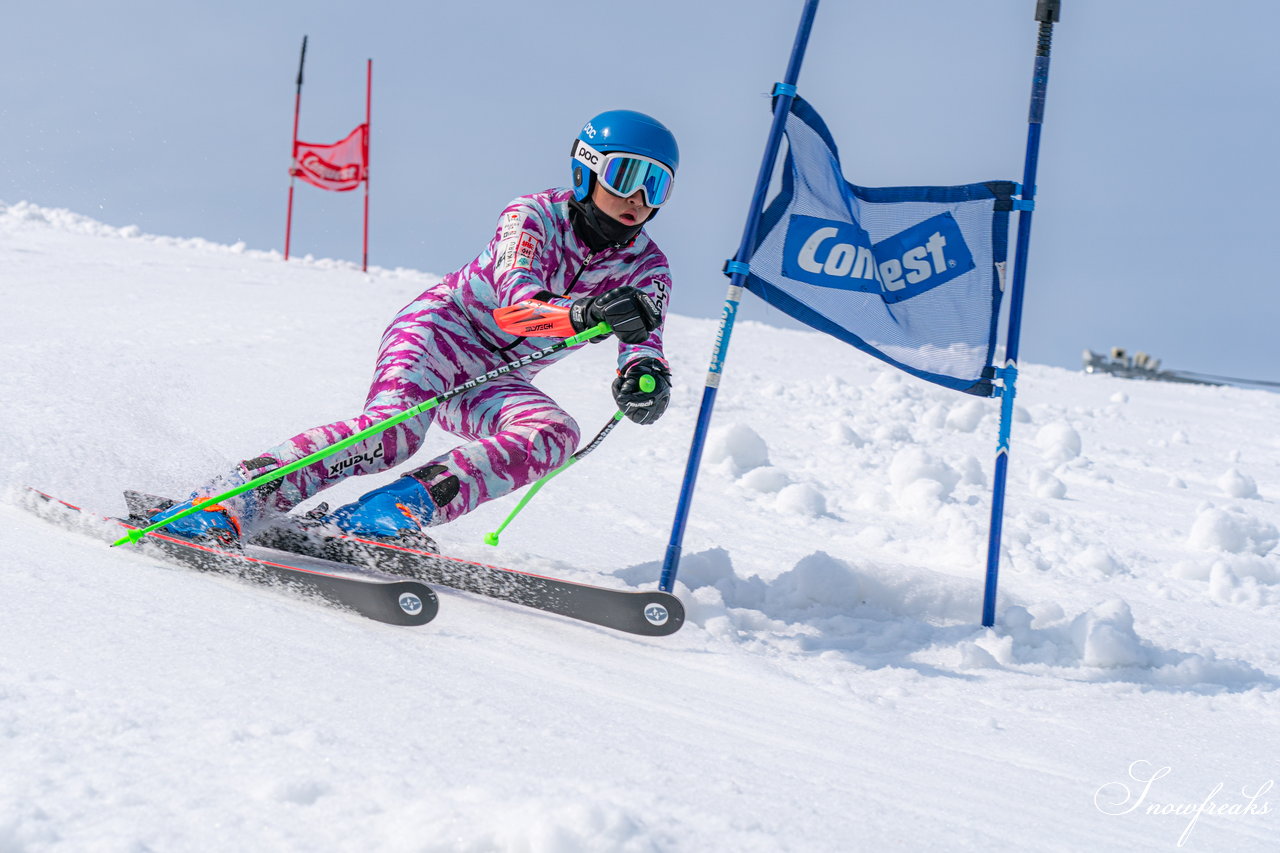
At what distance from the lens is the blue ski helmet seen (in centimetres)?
353

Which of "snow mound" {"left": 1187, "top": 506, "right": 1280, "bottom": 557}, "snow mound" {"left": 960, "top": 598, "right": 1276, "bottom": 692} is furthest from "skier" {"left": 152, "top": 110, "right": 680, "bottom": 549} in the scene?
"snow mound" {"left": 1187, "top": 506, "right": 1280, "bottom": 557}

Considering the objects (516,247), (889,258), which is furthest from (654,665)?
(889,258)

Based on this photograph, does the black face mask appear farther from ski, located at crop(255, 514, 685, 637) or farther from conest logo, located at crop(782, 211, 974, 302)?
ski, located at crop(255, 514, 685, 637)

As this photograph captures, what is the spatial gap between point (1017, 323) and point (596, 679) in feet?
7.53

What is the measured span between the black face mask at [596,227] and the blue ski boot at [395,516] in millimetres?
1123

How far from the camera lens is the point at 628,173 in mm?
3531

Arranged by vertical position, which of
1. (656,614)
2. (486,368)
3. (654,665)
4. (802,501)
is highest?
(486,368)

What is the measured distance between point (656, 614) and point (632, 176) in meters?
1.53

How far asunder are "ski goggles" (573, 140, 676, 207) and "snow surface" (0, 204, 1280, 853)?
1385mm

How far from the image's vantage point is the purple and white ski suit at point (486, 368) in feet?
11.0

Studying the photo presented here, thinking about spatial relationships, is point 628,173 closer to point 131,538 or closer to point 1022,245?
point 1022,245

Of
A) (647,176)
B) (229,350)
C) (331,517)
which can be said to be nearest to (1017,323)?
(647,176)

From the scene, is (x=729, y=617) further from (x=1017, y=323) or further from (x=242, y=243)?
(x=242, y=243)

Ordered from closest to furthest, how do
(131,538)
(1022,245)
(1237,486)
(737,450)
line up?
(131,538) < (1022,245) < (737,450) < (1237,486)
